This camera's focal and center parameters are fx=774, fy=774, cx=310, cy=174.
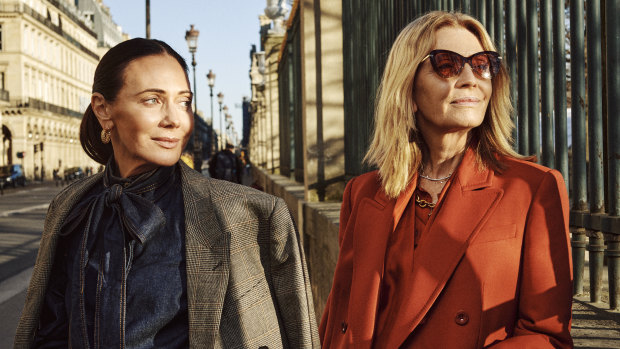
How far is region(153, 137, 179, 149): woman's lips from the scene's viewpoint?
2270 mm

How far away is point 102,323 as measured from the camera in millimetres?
2094

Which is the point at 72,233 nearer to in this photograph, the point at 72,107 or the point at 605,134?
the point at 605,134

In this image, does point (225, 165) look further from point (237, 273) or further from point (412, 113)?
point (237, 273)

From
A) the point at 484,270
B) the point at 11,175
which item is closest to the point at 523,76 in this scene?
the point at 484,270

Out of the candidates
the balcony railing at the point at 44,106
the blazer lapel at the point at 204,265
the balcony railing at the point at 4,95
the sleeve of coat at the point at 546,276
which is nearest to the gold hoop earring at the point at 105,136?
the blazer lapel at the point at 204,265

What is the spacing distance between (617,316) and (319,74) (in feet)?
16.8

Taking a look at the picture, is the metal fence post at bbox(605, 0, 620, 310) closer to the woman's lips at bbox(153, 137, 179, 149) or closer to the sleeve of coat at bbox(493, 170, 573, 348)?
the sleeve of coat at bbox(493, 170, 573, 348)

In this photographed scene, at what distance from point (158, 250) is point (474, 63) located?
1.10 meters

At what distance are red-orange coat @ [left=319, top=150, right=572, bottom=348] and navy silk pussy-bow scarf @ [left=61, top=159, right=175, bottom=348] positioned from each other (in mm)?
710

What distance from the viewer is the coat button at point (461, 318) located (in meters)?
2.14

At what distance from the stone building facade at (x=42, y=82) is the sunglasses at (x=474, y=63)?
2400 inches

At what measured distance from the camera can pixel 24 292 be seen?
926 cm

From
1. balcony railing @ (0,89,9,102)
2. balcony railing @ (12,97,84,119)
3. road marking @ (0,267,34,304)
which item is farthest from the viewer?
balcony railing @ (12,97,84,119)

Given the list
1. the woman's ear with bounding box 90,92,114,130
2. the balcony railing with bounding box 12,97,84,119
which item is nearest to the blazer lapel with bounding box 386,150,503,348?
the woman's ear with bounding box 90,92,114,130
